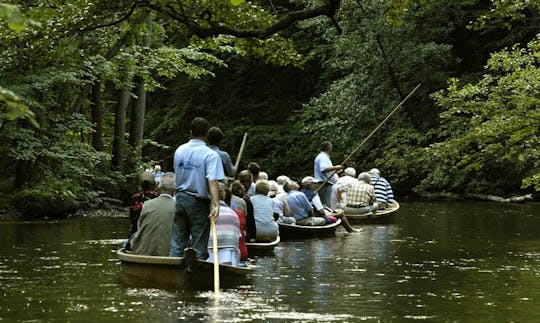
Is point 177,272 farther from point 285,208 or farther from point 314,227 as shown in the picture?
point 314,227

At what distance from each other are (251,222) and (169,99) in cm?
3618

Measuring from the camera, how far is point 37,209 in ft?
76.7

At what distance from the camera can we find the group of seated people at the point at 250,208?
1074cm

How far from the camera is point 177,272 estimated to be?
997 cm

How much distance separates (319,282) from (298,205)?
6.11m

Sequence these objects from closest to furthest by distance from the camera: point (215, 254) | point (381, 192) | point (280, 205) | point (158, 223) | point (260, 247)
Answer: point (215, 254) → point (158, 223) → point (260, 247) → point (280, 205) → point (381, 192)

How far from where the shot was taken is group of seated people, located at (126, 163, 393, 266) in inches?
423

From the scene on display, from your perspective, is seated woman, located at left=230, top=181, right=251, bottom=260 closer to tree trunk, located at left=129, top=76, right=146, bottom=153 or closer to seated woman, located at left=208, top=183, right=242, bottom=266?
seated woman, located at left=208, top=183, right=242, bottom=266

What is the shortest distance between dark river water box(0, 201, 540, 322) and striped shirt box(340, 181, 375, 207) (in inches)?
115

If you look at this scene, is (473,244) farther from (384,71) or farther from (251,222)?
(384,71)

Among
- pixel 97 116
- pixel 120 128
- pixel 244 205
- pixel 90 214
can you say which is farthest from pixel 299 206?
pixel 120 128

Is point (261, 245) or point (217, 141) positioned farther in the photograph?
point (261, 245)

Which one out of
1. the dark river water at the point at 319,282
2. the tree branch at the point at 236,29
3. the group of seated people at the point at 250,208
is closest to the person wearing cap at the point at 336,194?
the group of seated people at the point at 250,208

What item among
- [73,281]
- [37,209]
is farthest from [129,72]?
[73,281]
